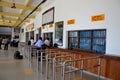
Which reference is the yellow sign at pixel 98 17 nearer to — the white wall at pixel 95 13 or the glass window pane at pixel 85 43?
the white wall at pixel 95 13

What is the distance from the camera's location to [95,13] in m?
5.57

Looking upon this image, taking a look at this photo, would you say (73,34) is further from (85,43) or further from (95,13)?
(95,13)

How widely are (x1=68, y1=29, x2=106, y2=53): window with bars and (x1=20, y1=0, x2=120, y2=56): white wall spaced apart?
259 mm

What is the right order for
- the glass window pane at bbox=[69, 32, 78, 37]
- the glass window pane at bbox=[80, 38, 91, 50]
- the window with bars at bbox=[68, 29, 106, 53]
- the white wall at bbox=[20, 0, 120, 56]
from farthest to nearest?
1. the glass window pane at bbox=[69, 32, 78, 37]
2. the glass window pane at bbox=[80, 38, 91, 50]
3. the window with bars at bbox=[68, 29, 106, 53]
4. the white wall at bbox=[20, 0, 120, 56]

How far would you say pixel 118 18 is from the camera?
458 cm

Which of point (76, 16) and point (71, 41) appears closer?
point (76, 16)

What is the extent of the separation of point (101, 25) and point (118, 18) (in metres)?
0.78

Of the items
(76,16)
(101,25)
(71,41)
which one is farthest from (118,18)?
(71,41)

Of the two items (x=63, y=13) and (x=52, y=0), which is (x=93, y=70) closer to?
(x=63, y=13)

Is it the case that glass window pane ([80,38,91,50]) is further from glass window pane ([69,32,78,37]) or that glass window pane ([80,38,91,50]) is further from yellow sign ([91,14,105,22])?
yellow sign ([91,14,105,22])

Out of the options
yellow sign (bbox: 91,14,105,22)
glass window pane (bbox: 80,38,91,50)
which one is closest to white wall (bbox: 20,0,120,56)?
yellow sign (bbox: 91,14,105,22)

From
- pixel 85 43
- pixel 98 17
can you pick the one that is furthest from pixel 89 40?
pixel 98 17

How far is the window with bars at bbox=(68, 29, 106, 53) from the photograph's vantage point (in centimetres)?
547

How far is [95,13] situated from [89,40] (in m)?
1.20
